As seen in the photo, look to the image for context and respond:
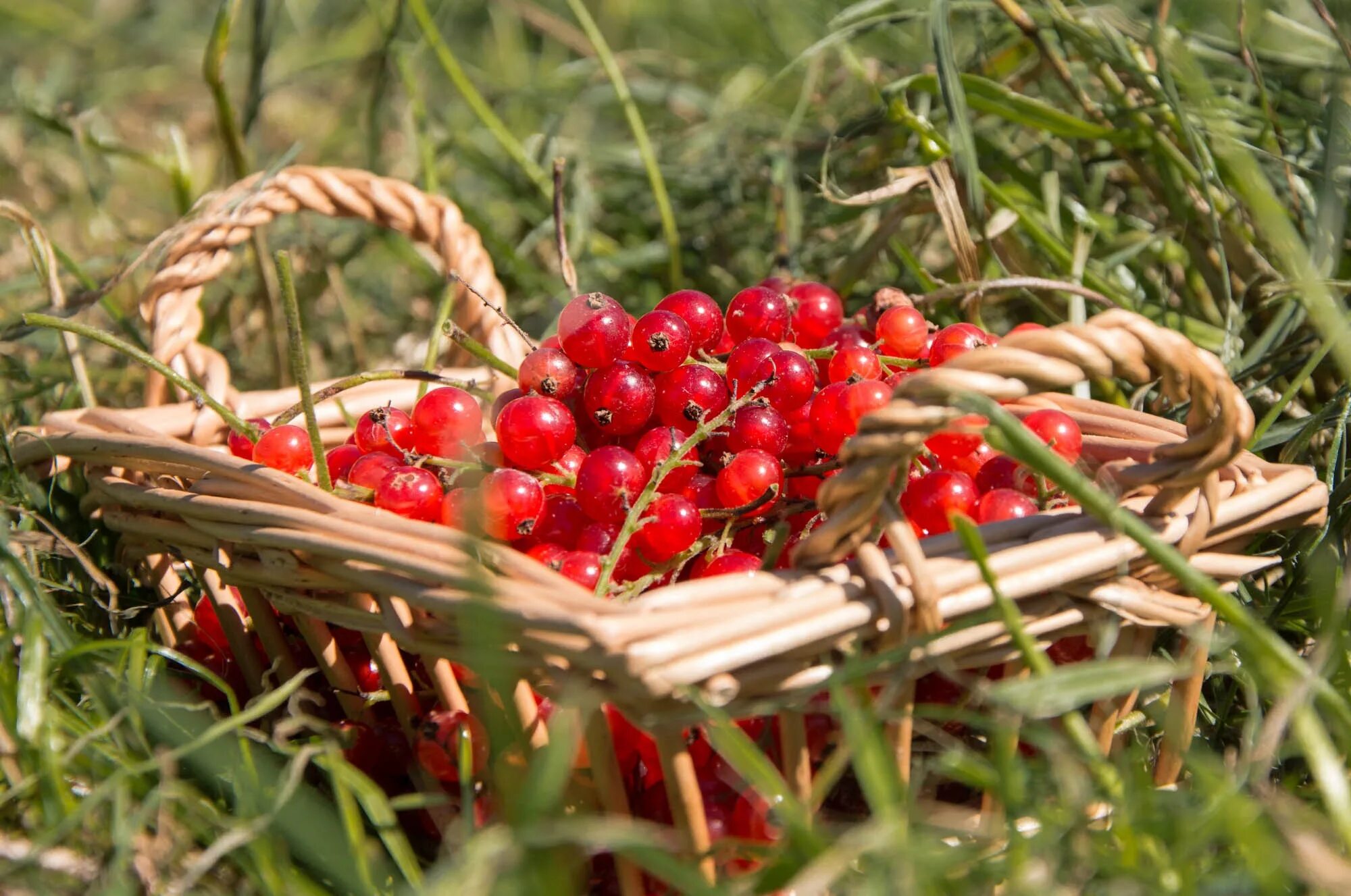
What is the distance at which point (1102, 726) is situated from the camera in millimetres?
792

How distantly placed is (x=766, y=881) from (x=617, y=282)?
124 centimetres

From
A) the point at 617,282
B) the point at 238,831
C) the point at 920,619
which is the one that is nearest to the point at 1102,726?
the point at 920,619

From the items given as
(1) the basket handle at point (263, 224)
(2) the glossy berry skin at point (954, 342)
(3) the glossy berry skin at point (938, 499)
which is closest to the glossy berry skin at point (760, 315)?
(2) the glossy berry skin at point (954, 342)

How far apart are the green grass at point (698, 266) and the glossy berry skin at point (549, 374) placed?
0.67ft

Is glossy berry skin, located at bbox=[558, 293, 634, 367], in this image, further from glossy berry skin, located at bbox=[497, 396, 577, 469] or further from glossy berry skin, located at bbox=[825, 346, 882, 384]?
glossy berry skin, located at bbox=[825, 346, 882, 384]

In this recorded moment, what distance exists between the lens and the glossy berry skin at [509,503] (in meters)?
0.83

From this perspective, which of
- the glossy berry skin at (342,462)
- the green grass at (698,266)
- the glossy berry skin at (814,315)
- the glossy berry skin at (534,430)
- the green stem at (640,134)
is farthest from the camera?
the green stem at (640,134)

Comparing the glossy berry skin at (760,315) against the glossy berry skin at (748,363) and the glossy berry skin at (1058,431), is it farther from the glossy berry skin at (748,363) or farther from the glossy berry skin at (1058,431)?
the glossy berry skin at (1058,431)

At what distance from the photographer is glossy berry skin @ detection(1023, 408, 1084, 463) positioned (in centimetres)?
82

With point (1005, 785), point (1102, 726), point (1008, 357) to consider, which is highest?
point (1008, 357)

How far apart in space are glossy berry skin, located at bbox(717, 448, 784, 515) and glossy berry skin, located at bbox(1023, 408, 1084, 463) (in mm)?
191

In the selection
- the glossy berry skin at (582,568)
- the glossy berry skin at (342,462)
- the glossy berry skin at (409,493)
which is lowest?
the glossy berry skin at (582,568)

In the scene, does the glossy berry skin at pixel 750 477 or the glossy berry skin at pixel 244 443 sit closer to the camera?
the glossy berry skin at pixel 750 477

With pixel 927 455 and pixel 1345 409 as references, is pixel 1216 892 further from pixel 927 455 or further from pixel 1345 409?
pixel 1345 409
